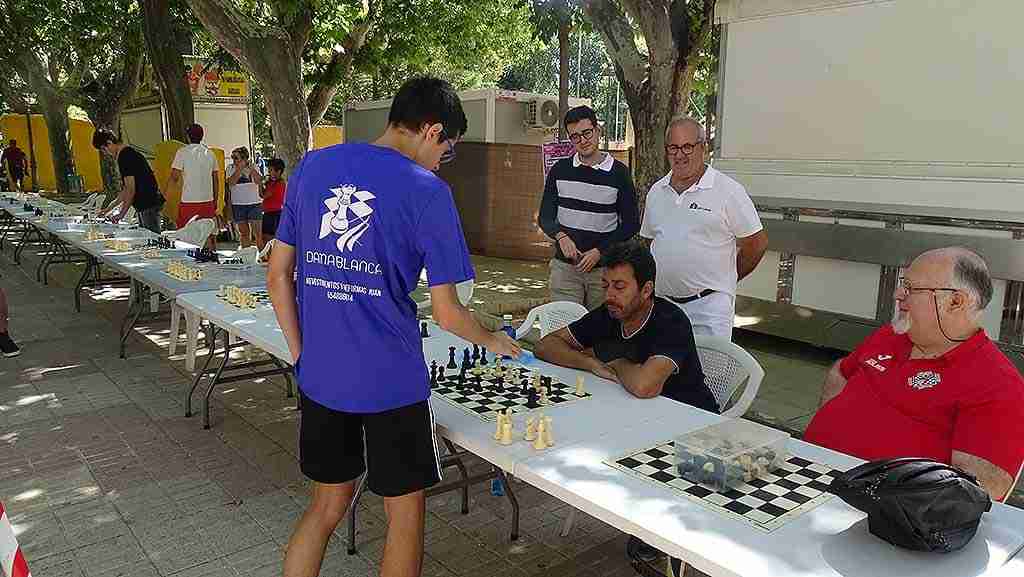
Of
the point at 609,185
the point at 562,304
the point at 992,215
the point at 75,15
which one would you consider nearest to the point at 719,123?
the point at 992,215

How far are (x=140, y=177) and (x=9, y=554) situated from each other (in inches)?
297

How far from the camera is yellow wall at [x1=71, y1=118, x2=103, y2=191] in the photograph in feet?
80.2

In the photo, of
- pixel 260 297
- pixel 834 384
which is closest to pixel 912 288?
pixel 834 384

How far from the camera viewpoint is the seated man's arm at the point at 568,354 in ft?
9.98

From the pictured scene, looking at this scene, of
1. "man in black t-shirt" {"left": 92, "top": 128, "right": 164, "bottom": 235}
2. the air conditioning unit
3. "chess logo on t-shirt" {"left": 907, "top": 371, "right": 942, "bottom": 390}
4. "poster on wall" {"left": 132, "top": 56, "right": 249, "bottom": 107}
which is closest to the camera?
"chess logo on t-shirt" {"left": 907, "top": 371, "right": 942, "bottom": 390}

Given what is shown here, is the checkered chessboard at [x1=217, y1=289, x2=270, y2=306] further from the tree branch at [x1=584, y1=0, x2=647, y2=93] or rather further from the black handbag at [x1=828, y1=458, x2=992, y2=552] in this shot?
the tree branch at [x1=584, y1=0, x2=647, y2=93]

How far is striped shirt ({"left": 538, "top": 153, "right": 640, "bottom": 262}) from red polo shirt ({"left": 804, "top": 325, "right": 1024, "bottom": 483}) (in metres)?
A: 1.98

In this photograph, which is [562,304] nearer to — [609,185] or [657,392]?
[609,185]

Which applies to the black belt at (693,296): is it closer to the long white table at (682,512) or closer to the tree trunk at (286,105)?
the long white table at (682,512)

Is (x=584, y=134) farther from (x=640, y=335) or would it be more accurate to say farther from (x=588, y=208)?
(x=640, y=335)

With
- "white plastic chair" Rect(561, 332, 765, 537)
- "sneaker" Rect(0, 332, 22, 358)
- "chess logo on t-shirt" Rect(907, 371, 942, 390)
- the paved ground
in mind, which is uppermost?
"chess logo on t-shirt" Rect(907, 371, 942, 390)

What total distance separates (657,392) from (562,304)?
56.5 inches

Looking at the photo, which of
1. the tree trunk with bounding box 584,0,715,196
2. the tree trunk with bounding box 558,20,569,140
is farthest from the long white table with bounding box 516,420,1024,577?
the tree trunk with bounding box 558,20,569,140

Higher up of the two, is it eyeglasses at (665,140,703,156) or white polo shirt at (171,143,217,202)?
eyeglasses at (665,140,703,156)
